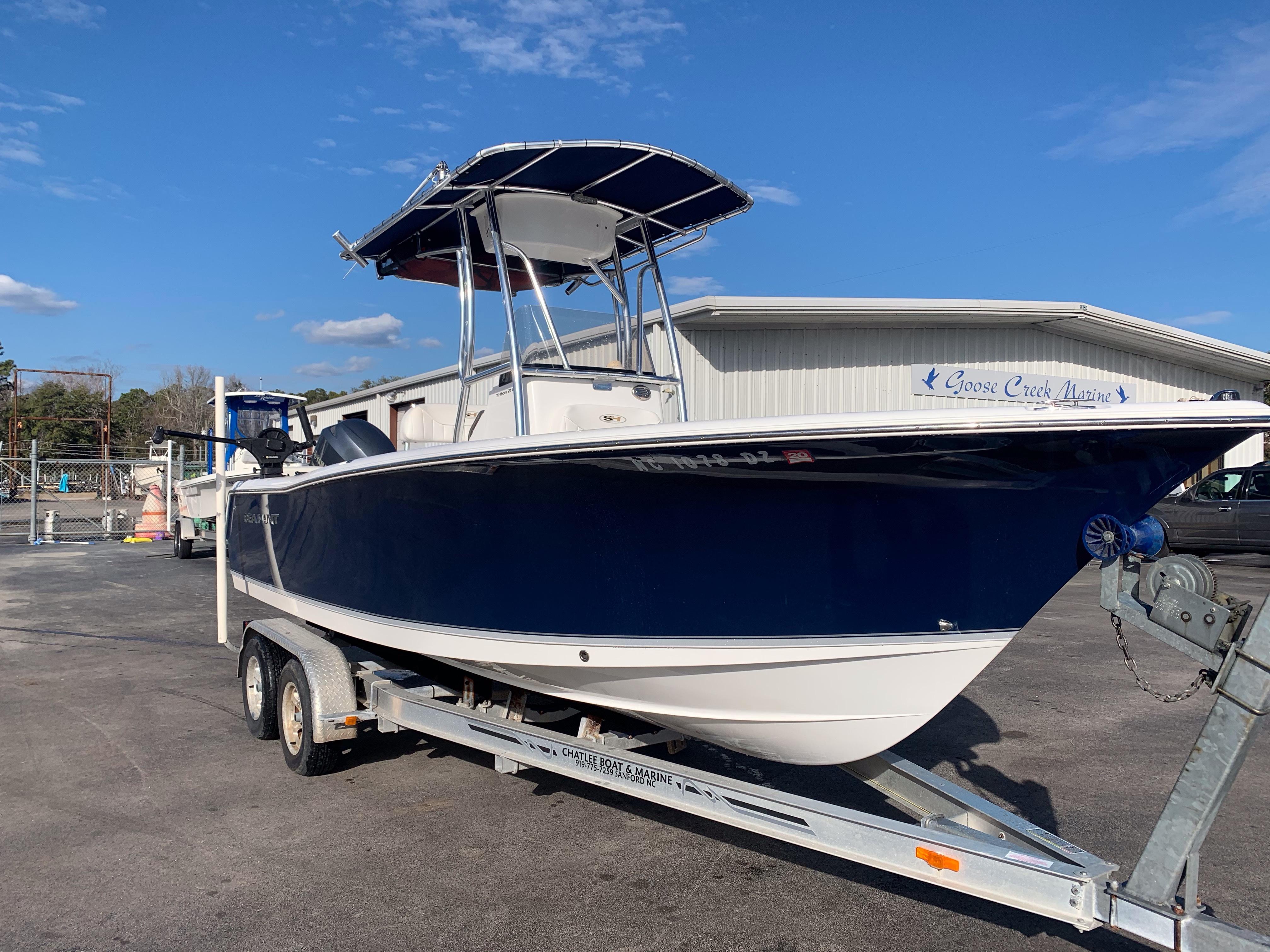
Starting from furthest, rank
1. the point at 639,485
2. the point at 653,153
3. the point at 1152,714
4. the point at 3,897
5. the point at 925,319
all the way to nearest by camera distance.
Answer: the point at 925,319 < the point at 1152,714 < the point at 653,153 < the point at 3,897 < the point at 639,485

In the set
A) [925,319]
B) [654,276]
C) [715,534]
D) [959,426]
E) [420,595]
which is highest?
[925,319]

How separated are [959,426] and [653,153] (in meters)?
2.44

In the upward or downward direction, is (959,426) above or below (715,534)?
above

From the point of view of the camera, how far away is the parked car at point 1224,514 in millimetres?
12984

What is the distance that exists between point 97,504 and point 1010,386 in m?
30.9

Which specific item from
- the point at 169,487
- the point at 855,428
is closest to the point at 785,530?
the point at 855,428

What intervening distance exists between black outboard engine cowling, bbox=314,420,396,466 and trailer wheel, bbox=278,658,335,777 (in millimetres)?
1062

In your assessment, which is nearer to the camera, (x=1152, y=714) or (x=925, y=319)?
(x=1152, y=714)

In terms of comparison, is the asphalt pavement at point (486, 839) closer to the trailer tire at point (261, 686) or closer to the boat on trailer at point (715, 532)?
the trailer tire at point (261, 686)

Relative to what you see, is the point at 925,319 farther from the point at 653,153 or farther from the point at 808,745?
the point at 808,745

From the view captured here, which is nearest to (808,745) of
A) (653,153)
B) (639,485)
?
(639,485)

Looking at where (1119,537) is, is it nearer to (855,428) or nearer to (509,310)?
(855,428)

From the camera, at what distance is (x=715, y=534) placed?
2996mm

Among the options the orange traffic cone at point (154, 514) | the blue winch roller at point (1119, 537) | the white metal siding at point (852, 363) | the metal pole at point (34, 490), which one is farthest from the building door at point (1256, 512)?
the metal pole at point (34, 490)
